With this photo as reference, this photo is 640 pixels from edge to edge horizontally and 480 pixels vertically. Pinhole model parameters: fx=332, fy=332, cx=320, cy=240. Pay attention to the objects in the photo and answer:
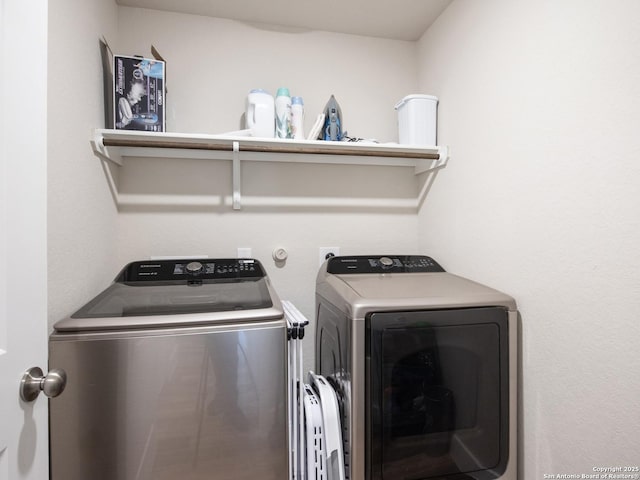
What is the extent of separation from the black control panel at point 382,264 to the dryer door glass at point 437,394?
0.50 meters

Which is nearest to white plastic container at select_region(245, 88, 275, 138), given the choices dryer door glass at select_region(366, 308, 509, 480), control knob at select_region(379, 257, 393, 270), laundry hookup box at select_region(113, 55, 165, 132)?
laundry hookup box at select_region(113, 55, 165, 132)

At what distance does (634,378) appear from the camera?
83cm

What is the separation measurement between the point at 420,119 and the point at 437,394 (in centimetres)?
124

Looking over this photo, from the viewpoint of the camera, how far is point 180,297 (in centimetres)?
117

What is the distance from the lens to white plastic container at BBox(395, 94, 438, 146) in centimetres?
165

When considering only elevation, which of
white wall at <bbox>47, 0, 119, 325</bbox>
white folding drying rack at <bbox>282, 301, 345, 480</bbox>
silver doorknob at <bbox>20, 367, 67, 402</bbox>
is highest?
white wall at <bbox>47, 0, 119, 325</bbox>

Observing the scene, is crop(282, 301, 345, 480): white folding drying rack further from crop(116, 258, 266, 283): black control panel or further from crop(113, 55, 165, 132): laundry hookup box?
crop(113, 55, 165, 132): laundry hookup box

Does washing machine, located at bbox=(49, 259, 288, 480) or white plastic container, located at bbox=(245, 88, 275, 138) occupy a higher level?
white plastic container, located at bbox=(245, 88, 275, 138)

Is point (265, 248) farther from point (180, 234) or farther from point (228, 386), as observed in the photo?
point (228, 386)

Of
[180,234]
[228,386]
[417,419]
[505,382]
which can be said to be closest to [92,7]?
[180,234]

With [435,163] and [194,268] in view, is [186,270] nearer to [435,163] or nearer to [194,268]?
[194,268]

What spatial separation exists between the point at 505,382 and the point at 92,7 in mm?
2060

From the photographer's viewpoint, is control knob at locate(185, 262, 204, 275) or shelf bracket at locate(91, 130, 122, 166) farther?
control knob at locate(185, 262, 204, 275)

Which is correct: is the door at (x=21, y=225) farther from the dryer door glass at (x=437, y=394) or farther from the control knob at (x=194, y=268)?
the dryer door glass at (x=437, y=394)
